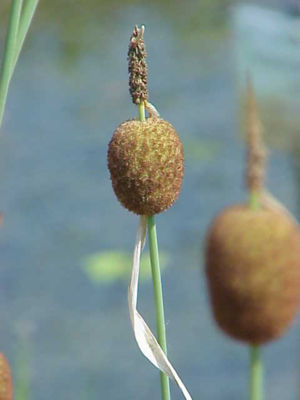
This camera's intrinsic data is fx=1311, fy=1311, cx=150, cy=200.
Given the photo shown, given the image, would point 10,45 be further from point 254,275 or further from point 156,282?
point 254,275

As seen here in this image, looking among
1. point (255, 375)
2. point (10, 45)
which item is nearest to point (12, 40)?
point (10, 45)

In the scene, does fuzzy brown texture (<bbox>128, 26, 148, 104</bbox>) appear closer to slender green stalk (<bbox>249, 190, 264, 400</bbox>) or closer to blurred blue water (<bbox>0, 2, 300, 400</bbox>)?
slender green stalk (<bbox>249, 190, 264, 400</bbox>)

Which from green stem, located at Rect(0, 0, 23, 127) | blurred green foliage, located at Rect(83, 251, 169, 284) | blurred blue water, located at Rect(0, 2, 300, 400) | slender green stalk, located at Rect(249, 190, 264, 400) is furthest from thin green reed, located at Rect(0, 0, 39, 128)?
blurred green foliage, located at Rect(83, 251, 169, 284)

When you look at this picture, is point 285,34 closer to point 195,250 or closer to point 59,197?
point 195,250

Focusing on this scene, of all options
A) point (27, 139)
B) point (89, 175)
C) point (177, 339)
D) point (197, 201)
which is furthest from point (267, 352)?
point (27, 139)

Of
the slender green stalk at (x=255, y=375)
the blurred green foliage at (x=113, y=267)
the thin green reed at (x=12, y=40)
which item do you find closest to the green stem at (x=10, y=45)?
the thin green reed at (x=12, y=40)

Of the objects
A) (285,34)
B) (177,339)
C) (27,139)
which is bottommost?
(177,339)
